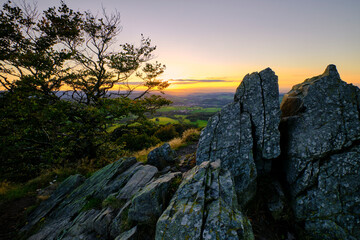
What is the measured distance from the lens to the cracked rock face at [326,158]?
5.01 metres

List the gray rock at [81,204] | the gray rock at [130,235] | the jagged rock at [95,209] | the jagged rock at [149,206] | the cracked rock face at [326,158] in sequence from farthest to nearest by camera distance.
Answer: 1. the gray rock at [81,204]
2. the jagged rock at [95,209]
3. the jagged rock at [149,206]
4. the cracked rock face at [326,158]
5. the gray rock at [130,235]

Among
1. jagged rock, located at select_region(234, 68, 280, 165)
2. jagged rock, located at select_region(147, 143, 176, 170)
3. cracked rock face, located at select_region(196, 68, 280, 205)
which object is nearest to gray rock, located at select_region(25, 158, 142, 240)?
jagged rock, located at select_region(147, 143, 176, 170)

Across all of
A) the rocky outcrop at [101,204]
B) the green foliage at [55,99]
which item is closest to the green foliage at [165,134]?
the green foliage at [55,99]

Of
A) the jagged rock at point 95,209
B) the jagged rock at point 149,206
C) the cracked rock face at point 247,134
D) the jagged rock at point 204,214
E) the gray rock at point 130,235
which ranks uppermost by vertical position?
the cracked rock face at point 247,134

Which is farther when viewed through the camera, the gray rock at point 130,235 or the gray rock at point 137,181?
the gray rock at point 137,181

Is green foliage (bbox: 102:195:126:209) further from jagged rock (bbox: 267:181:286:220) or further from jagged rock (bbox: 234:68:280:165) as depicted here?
jagged rock (bbox: 234:68:280:165)

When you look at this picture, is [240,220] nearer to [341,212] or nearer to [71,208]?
[341,212]

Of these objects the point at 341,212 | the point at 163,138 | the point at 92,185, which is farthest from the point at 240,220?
the point at 163,138

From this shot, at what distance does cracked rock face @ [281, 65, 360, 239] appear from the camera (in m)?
5.01

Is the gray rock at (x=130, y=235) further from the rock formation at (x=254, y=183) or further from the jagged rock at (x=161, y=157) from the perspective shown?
the jagged rock at (x=161, y=157)

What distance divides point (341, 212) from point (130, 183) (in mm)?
9518

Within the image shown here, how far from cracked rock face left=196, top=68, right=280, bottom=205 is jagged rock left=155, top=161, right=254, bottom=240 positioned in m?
1.47

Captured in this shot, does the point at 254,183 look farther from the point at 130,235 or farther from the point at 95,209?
the point at 95,209

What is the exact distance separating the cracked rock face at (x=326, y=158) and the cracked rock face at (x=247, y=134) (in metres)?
1.04
